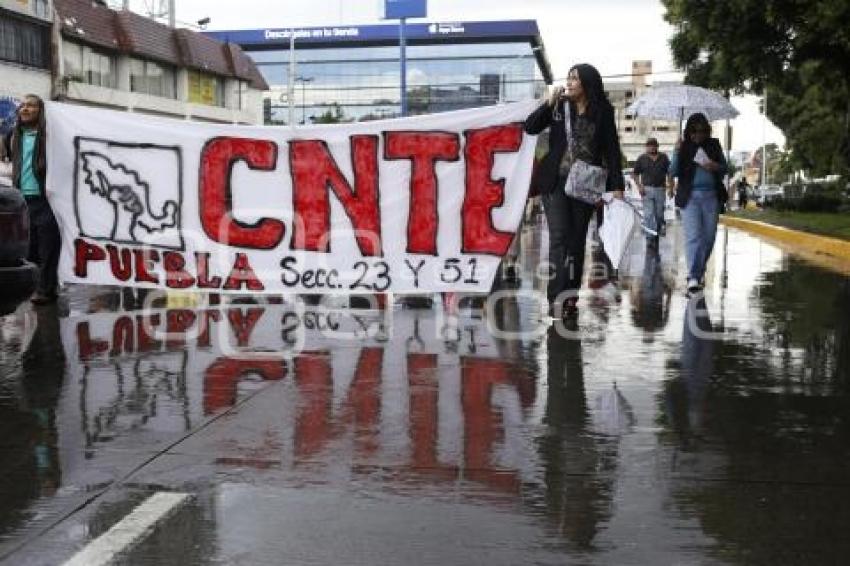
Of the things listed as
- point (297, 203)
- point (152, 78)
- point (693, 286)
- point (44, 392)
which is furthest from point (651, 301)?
point (152, 78)

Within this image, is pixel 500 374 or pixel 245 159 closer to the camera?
pixel 500 374

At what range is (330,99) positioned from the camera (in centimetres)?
12431

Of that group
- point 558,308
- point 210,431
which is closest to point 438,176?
point 558,308

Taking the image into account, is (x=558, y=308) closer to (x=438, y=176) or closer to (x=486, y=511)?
(x=438, y=176)

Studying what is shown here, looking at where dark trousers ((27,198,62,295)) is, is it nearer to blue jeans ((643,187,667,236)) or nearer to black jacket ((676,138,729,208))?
black jacket ((676,138,729,208))

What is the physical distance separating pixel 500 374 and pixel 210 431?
1.91 meters

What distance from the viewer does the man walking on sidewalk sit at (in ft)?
57.7

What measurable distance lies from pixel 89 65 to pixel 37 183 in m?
38.4

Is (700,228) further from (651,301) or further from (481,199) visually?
(481,199)

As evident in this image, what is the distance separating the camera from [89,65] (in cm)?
4466

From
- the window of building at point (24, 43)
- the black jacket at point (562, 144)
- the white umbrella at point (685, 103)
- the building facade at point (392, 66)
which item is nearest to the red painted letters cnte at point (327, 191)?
the black jacket at point (562, 144)

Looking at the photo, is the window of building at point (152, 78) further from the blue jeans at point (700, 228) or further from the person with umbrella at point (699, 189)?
the blue jeans at point (700, 228)

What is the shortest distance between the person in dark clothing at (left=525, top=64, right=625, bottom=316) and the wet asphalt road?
47cm

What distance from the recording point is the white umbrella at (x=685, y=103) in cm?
1698
